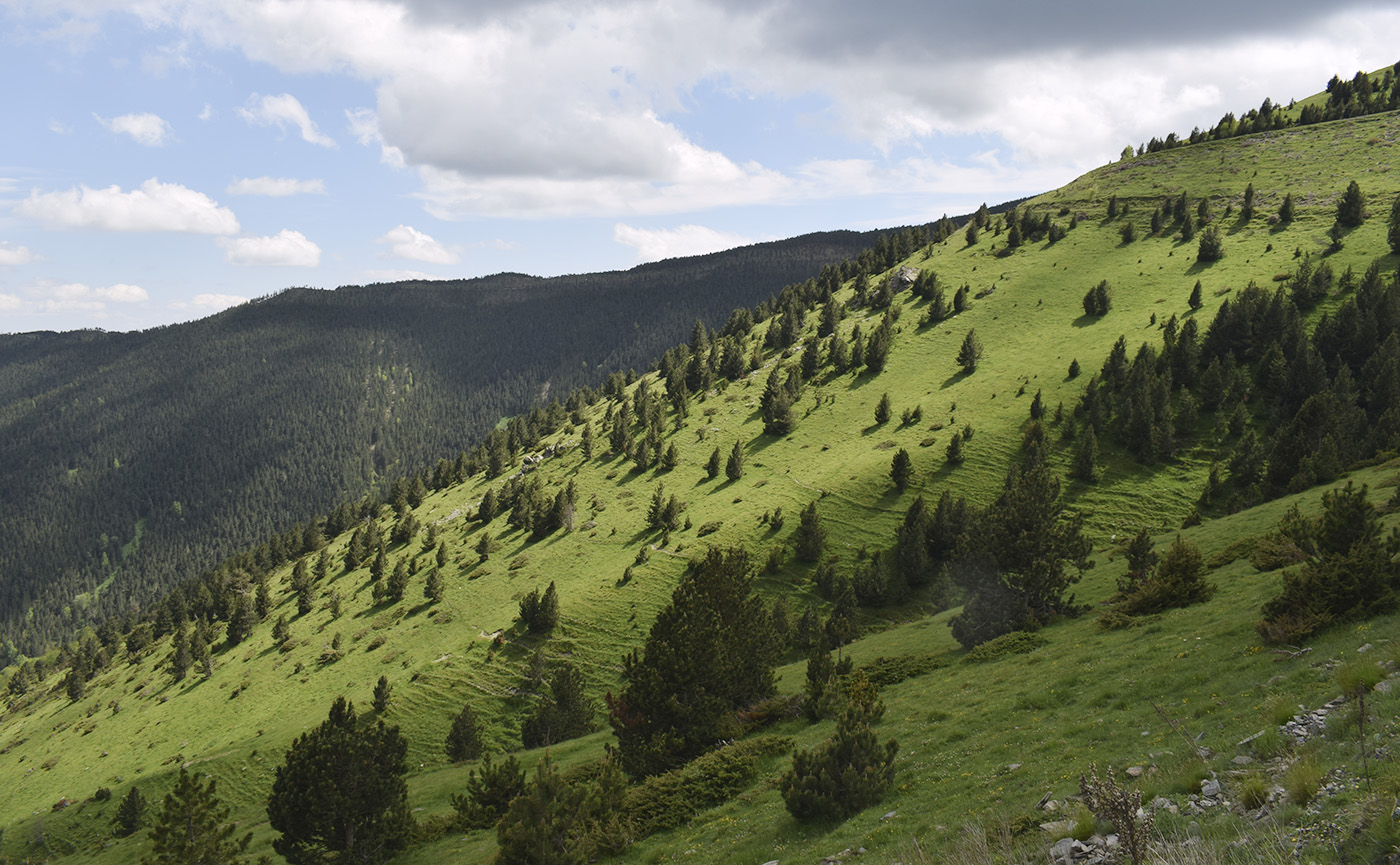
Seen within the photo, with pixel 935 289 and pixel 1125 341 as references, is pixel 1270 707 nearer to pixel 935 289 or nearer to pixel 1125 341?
pixel 1125 341

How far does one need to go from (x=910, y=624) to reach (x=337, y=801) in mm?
44707

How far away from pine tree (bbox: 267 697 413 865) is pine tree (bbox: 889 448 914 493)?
6579 cm

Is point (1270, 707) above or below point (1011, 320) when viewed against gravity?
below

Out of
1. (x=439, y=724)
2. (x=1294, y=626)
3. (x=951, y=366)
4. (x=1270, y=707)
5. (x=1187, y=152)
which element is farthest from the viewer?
(x=1187, y=152)

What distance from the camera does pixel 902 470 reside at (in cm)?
Answer: 8231

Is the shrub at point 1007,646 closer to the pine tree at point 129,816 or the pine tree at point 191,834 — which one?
the pine tree at point 191,834

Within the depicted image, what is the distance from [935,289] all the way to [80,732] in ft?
556

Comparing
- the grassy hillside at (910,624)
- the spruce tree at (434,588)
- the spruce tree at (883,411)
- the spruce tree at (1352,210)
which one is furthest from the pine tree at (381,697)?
the spruce tree at (1352,210)

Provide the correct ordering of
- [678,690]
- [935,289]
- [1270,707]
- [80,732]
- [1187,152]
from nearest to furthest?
[1270,707]
[678,690]
[80,732]
[935,289]
[1187,152]

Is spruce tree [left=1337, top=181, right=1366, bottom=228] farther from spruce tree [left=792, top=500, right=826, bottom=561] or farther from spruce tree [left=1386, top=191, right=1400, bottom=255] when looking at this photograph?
spruce tree [left=792, top=500, right=826, bottom=561]

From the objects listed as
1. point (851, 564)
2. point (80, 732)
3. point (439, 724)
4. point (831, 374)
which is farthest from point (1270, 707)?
point (80, 732)

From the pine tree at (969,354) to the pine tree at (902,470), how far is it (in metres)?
35.3

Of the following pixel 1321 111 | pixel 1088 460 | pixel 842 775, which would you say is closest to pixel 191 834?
pixel 842 775

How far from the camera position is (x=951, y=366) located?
374 ft
